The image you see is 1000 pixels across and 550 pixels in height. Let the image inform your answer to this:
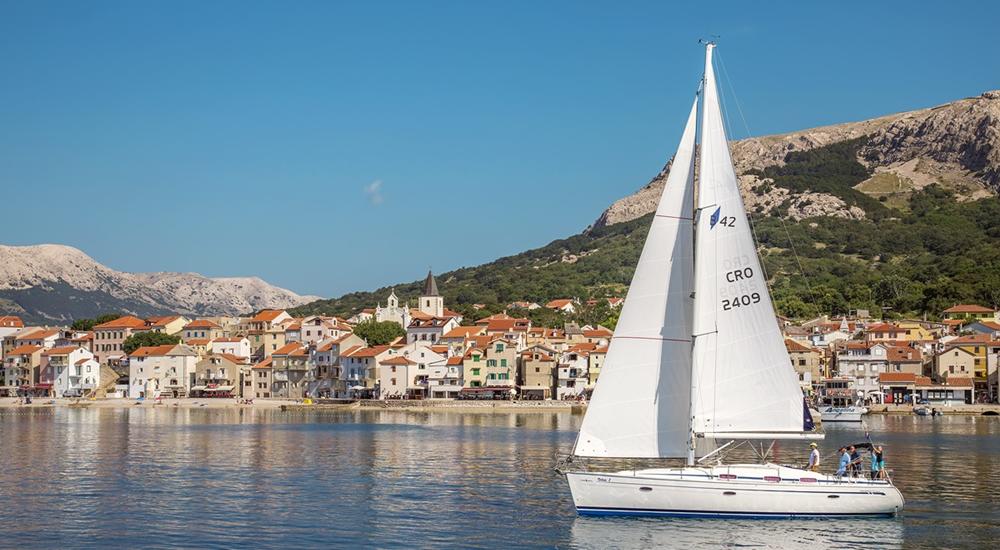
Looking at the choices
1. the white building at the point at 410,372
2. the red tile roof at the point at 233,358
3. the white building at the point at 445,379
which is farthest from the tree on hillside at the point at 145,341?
the white building at the point at 445,379

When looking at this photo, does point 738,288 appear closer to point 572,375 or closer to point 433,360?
point 572,375

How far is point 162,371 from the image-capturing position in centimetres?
12312

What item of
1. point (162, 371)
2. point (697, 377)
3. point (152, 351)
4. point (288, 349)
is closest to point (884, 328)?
point (288, 349)

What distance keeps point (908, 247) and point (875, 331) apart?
78002 millimetres

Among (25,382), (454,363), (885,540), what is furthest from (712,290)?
(25,382)

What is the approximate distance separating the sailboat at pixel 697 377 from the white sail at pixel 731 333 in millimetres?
25

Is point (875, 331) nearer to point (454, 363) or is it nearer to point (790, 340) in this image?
point (790, 340)

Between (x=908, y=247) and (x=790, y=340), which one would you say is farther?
(x=908, y=247)

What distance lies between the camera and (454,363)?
4323 inches

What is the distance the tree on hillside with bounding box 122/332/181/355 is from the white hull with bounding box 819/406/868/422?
79211 mm

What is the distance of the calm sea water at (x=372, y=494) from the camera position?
93.2ft

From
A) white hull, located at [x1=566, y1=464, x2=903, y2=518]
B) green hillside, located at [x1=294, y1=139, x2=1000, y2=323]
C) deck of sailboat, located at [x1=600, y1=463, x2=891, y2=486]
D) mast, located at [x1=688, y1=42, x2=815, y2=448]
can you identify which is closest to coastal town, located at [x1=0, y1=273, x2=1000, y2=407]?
green hillside, located at [x1=294, y1=139, x2=1000, y2=323]

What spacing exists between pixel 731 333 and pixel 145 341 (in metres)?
116

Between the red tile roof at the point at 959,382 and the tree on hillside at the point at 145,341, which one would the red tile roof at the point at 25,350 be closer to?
the tree on hillside at the point at 145,341
